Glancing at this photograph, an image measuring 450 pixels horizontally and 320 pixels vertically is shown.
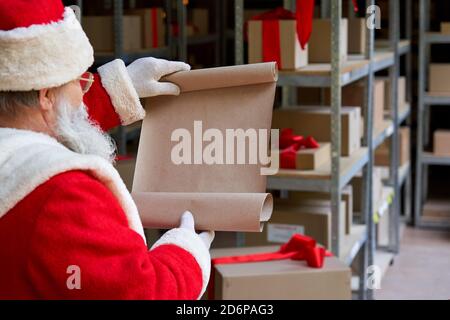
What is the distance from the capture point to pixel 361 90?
4191 mm

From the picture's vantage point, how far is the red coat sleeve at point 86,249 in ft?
4.01

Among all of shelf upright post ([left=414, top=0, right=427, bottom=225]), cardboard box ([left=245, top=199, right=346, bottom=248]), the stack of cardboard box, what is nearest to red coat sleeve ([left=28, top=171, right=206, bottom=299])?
cardboard box ([left=245, top=199, right=346, bottom=248])

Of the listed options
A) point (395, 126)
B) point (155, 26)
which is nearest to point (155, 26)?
point (155, 26)

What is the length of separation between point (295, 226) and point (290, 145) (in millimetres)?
336

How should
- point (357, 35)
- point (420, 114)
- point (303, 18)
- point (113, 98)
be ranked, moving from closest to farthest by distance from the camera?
point (113, 98)
point (303, 18)
point (357, 35)
point (420, 114)

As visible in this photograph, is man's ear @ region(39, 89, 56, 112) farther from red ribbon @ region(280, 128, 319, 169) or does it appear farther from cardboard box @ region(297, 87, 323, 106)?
cardboard box @ region(297, 87, 323, 106)

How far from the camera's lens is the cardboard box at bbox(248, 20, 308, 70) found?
3178 millimetres

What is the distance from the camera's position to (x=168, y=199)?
5.06ft

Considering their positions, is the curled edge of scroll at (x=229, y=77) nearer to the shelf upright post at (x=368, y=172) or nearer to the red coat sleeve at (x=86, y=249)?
the red coat sleeve at (x=86, y=249)

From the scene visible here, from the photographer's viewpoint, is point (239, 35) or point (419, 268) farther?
point (419, 268)

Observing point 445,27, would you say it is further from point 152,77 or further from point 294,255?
point 152,77

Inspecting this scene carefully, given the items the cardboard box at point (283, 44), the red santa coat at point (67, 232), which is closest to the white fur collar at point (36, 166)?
the red santa coat at point (67, 232)

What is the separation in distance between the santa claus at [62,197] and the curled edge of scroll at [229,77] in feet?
0.79

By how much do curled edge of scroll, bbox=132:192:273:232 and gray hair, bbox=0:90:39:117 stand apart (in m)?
0.31
